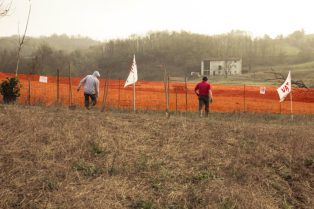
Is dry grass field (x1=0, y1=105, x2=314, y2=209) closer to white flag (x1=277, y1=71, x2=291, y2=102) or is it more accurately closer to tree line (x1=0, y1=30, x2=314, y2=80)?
white flag (x1=277, y1=71, x2=291, y2=102)

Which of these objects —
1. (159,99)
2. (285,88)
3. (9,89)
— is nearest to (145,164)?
(9,89)

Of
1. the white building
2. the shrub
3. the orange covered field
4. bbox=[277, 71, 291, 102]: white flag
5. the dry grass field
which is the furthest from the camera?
the white building

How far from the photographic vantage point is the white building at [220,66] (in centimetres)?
10248

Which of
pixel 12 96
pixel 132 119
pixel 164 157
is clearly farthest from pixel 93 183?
pixel 12 96

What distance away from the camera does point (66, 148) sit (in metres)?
9.62

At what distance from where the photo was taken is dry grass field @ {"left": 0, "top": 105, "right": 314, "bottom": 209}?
793cm

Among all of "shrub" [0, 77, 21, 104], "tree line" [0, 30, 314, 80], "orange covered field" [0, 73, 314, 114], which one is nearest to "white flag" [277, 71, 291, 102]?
"orange covered field" [0, 73, 314, 114]

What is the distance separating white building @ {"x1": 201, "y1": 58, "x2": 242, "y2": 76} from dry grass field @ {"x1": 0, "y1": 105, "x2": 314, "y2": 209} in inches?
3577

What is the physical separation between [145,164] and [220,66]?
97321 mm

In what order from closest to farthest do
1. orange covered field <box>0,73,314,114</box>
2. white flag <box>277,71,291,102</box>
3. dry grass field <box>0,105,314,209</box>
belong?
dry grass field <box>0,105,314,209</box> → white flag <box>277,71,291,102</box> → orange covered field <box>0,73,314,114</box>

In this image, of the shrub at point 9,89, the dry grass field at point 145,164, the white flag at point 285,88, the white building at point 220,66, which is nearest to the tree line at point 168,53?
the white building at point 220,66

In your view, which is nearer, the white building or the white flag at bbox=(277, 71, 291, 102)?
the white flag at bbox=(277, 71, 291, 102)

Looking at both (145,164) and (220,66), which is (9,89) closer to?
(145,164)

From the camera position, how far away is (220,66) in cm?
10469
